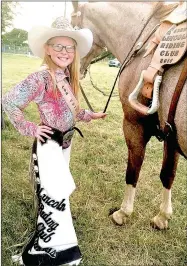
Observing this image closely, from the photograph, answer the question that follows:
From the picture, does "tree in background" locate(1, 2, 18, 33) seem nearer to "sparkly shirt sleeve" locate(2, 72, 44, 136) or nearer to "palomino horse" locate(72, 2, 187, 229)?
"palomino horse" locate(72, 2, 187, 229)

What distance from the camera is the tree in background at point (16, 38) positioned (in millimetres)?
2931

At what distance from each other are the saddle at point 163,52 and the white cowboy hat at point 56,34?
446mm

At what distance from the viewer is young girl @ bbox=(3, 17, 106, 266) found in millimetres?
1904

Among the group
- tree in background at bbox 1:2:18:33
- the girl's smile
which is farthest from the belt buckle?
tree in background at bbox 1:2:18:33

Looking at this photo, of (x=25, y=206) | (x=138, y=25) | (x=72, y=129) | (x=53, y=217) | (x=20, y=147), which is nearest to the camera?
(x=53, y=217)

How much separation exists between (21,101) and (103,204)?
1.49m

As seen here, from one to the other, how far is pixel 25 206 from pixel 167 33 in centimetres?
184

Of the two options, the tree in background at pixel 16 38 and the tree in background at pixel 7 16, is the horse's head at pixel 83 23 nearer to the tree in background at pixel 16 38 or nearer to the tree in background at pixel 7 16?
the tree in background at pixel 16 38

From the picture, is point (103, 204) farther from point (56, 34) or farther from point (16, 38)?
point (16, 38)

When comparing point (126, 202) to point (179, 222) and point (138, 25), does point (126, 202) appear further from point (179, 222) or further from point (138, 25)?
point (138, 25)

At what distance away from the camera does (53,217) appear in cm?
200

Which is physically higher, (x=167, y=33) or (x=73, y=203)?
(x=167, y=33)

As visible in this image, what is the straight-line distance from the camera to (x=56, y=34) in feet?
6.34

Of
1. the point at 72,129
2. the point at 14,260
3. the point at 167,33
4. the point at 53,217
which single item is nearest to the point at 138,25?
the point at 167,33
